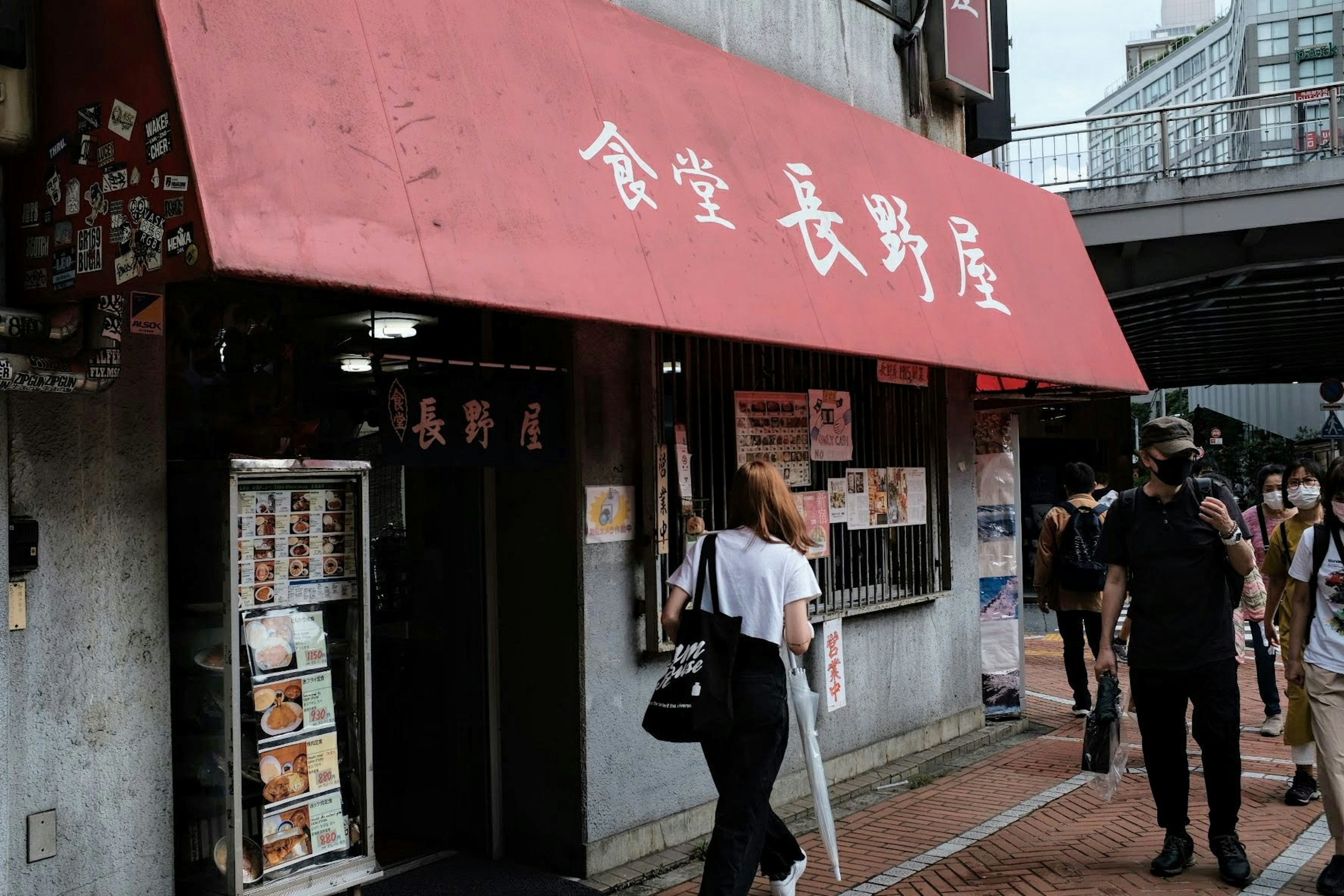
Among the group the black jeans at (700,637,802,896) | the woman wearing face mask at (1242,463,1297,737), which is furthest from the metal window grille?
the woman wearing face mask at (1242,463,1297,737)

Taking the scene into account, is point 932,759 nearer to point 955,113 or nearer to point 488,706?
point 488,706

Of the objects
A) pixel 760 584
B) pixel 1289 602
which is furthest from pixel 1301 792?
pixel 760 584

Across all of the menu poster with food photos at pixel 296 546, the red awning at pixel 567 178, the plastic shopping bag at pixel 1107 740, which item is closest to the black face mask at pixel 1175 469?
the plastic shopping bag at pixel 1107 740

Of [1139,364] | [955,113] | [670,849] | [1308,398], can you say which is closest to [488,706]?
[670,849]

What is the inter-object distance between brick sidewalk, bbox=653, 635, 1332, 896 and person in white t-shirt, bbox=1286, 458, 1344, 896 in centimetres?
39

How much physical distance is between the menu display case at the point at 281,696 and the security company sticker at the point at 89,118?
48.4 inches

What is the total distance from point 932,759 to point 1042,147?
32.6 ft

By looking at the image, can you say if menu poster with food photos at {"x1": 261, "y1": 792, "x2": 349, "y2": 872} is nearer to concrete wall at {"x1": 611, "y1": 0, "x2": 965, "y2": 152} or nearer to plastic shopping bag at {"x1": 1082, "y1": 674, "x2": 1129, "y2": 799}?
plastic shopping bag at {"x1": 1082, "y1": 674, "x2": 1129, "y2": 799}

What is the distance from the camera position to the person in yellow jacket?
6164 mm

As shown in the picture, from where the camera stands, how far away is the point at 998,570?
9.27m

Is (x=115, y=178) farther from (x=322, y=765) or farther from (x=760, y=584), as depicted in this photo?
(x=760, y=584)

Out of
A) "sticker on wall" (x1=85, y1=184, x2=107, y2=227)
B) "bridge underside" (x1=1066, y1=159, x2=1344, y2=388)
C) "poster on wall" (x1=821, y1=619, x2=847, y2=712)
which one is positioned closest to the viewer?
"sticker on wall" (x1=85, y1=184, x2=107, y2=227)

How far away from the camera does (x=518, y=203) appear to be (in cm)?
427

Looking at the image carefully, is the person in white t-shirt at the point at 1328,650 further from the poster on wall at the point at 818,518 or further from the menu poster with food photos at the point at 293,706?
the menu poster with food photos at the point at 293,706
